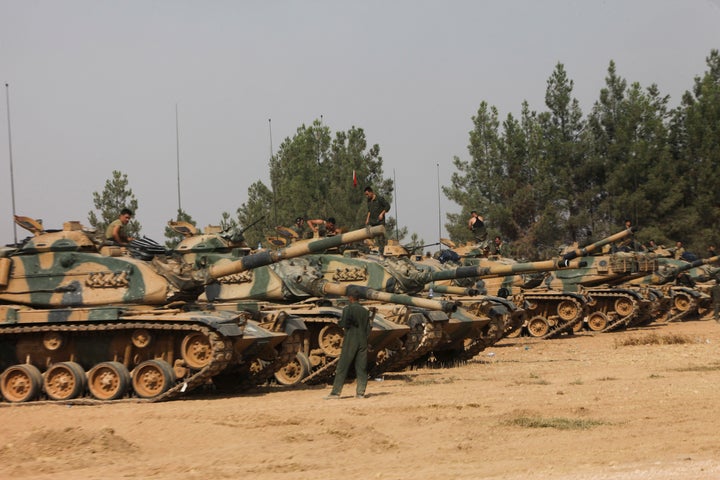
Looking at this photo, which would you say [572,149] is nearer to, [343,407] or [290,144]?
[290,144]

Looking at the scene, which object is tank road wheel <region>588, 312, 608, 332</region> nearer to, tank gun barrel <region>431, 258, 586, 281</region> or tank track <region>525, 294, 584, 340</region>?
tank track <region>525, 294, 584, 340</region>

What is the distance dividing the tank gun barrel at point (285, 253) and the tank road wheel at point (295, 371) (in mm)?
2008

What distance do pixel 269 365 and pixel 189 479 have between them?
8.34m

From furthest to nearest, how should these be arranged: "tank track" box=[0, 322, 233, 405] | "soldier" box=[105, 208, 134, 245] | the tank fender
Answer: "soldier" box=[105, 208, 134, 245] < the tank fender < "tank track" box=[0, 322, 233, 405]

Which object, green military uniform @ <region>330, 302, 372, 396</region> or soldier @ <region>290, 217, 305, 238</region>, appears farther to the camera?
soldier @ <region>290, 217, 305, 238</region>

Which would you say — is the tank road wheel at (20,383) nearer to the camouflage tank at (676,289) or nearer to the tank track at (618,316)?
the tank track at (618,316)

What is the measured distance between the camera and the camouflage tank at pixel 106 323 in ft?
52.7

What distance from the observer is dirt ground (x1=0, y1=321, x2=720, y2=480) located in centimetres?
980

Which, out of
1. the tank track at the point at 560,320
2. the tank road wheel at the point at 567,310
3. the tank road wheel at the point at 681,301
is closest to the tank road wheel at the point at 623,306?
the tank track at the point at 560,320

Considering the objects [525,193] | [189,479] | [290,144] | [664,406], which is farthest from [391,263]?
[290,144]

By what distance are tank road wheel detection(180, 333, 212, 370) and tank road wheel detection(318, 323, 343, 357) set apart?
315 centimetres

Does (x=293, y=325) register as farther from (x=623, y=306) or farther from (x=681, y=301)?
(x=681, y=301)

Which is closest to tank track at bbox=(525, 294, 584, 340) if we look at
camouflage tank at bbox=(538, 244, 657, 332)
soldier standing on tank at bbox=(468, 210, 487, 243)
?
camouflage tank at bbox=(538, 244, 657, 332)

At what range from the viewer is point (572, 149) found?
50094 mm
